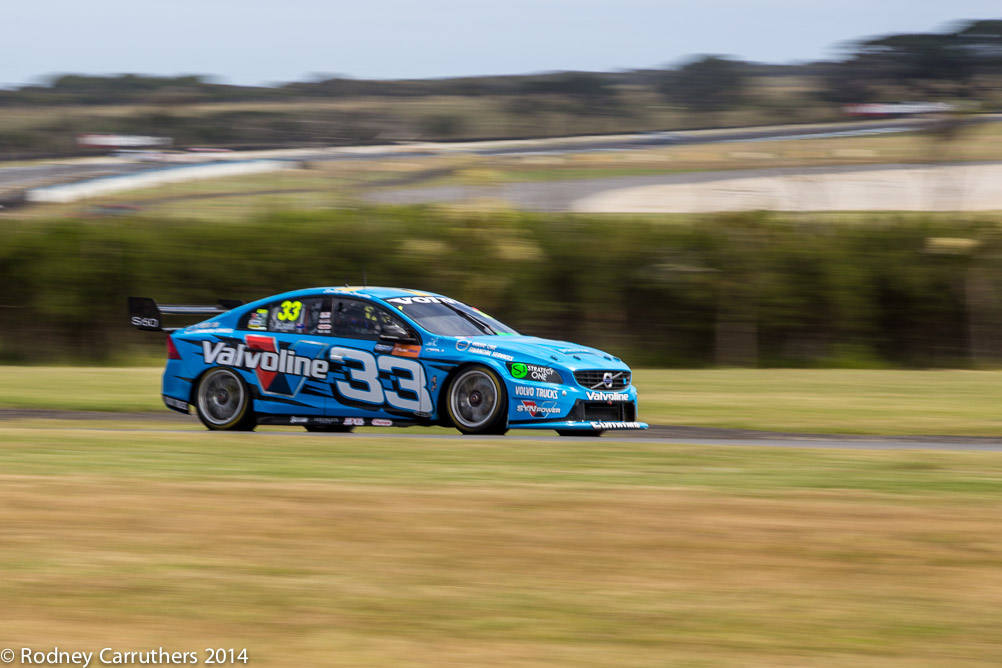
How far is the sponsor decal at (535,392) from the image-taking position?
11.7m

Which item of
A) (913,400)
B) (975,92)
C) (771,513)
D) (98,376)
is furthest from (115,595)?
(975,92)

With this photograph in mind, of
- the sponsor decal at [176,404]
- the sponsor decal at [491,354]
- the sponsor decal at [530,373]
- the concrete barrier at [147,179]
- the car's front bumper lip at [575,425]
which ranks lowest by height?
the car's front bumper lip at [575,425]

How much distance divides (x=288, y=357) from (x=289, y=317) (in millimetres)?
442

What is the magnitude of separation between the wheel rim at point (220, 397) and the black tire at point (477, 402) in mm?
2339

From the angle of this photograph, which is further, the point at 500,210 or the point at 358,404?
the point at 500,210

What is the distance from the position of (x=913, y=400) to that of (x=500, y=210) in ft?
47.4

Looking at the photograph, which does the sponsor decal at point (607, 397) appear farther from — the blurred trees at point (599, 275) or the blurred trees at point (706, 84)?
the blurred trees at point (706, 84)

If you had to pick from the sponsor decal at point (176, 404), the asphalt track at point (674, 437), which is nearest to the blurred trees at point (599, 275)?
the asphalt track at point (674, 437)

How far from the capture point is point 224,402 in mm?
12836

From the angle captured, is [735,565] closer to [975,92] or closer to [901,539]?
[901,539]

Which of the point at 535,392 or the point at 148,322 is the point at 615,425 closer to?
the point at 535,392

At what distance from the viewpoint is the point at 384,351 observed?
12117mm

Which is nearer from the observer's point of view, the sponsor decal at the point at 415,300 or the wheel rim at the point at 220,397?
the sponsor decal at the point at 415,300

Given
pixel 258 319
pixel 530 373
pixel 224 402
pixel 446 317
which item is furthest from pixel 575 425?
pixel 224 402
